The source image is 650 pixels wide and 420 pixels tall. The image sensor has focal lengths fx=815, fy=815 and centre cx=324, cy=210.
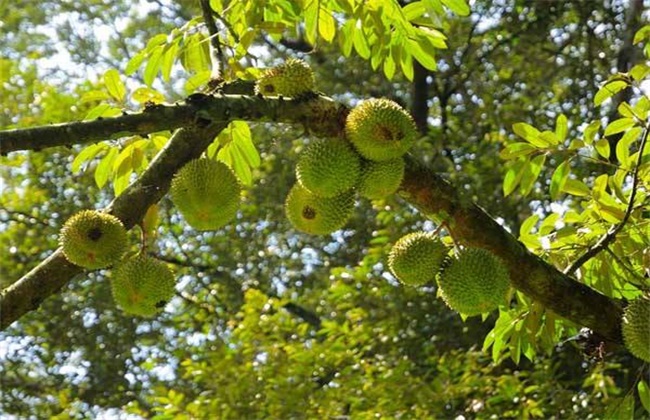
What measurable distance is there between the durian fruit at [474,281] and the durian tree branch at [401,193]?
9cm

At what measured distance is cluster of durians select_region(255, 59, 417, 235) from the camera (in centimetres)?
174

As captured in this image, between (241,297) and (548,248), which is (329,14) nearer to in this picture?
(548,248)

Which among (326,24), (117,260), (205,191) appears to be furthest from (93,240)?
(326,24)

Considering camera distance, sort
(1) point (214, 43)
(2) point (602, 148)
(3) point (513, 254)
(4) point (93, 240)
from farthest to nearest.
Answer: (2) point (602, 148) < (1) point (214, 43) < (3) point (513, 254) < (4) point (93, 240)

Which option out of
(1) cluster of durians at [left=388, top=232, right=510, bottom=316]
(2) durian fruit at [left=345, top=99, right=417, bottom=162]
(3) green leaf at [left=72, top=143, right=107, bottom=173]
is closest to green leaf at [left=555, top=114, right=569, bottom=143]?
(1) cluster of durians at [left=388, top=232, right=510, bottom=316]

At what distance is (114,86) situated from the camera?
2.11 m

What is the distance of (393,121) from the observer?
1.76 m

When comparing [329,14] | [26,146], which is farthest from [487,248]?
[26,146]

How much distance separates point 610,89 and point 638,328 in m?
0.72

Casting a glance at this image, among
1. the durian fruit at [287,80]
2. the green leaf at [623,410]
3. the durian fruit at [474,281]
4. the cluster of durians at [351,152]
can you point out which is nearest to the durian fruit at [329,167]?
the cluster of durians at [351,152]

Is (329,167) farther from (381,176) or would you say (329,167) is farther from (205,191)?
(205,191)

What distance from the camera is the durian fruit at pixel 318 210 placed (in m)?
1.88

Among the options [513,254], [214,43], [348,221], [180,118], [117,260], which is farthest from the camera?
[348,221]

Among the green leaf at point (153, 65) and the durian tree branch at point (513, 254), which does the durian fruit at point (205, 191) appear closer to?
the durian tree branch at point (513, 254)
